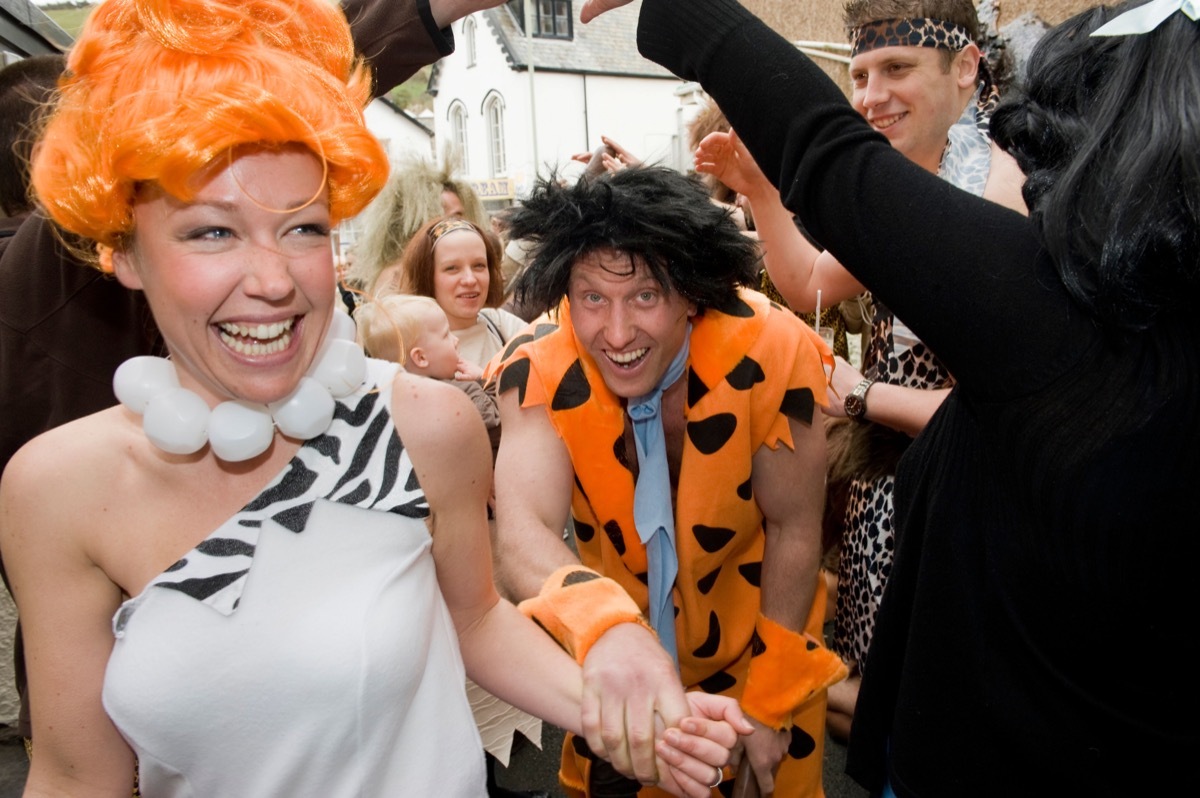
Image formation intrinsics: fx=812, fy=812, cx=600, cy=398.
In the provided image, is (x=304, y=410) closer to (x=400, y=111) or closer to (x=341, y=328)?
(x=341, y=328)

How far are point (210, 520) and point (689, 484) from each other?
3.63ft

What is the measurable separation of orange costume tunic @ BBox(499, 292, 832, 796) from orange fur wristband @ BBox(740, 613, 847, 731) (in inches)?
3.9

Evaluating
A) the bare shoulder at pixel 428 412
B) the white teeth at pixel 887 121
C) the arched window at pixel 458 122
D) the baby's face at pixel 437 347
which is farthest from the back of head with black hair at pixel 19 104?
the arched window at pixel 458 122

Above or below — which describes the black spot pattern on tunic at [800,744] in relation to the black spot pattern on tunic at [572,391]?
below

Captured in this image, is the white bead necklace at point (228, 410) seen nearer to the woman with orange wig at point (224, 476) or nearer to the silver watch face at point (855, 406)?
the woman with orange wig at point (224, 476)

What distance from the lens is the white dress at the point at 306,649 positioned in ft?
3.74

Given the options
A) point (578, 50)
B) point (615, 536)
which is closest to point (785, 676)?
point (615, 536)

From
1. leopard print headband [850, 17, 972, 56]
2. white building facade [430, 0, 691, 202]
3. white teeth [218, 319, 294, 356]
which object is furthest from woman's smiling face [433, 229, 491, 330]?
white building facade [430, 0, 691, 202]

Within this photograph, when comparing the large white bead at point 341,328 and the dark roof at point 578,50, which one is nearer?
the large white bead at point 341,328

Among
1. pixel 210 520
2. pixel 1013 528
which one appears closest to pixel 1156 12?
pixel 1013 528

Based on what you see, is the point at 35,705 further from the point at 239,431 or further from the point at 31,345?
the point at 31,345

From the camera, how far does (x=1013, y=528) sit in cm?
100

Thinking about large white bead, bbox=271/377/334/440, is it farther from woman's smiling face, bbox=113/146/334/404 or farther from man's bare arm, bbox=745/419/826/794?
man's bare arm, bbox=745/419/826/794

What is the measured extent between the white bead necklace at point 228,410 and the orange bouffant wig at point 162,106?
0.21 m
